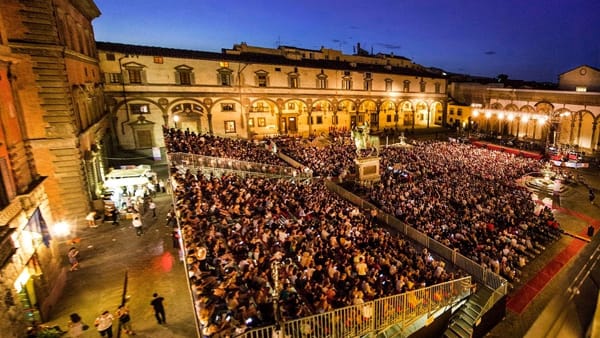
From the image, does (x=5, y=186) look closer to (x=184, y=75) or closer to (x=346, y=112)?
(x=184, y=75)

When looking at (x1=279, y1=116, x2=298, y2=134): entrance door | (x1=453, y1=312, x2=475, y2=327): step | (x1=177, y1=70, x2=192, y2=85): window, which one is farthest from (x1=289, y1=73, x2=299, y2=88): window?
(x1=453, y1=312, x2=475, y2=327): step

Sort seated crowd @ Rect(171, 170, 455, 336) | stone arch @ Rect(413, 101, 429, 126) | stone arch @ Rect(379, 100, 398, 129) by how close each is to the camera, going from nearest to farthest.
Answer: seated crowd @ Rect(171, 170, 455, 336) → stone arch @ Rect(379, 100, 398, 129) → stone arch @ Rect(413, 101, 429, 126)

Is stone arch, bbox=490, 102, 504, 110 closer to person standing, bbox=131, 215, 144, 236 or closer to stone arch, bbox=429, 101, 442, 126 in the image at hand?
stone arch, bbox=429, 101, 442, 126

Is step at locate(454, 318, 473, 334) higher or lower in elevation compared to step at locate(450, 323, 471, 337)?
higher

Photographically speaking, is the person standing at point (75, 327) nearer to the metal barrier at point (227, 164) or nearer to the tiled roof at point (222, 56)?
the metal barrier at point (227, 164)

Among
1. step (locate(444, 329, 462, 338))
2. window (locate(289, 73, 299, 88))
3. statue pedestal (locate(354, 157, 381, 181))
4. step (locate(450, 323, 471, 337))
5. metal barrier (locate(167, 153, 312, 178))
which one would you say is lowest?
step (locate(444, 329, 462, 338))

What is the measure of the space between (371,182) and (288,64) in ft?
77.5

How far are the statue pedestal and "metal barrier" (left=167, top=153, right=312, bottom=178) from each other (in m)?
3.97

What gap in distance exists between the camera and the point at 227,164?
73.5 feet

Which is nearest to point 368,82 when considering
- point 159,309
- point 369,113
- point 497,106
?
point 369,113

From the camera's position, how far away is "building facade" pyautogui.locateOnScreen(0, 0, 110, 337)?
10.6 m

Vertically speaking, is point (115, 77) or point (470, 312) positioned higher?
point (115, 77)

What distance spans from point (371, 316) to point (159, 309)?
653 centimetres

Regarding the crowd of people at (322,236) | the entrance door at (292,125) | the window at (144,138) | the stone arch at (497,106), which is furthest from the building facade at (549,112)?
the window at (144,138)
